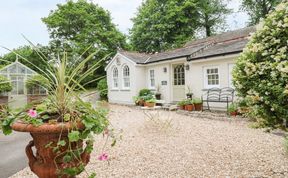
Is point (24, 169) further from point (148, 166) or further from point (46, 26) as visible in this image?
point (46, 26)

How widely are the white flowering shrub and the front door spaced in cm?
1072

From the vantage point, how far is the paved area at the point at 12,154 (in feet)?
14.9

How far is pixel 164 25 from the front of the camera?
1007 inches

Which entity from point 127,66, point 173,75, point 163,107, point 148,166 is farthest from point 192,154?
point 127,66

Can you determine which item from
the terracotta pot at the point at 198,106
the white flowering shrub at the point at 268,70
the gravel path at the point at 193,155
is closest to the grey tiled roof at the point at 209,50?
the terracotta pot at the point at 198,106

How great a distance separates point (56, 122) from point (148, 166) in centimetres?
246

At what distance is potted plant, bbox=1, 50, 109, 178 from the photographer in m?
2.29

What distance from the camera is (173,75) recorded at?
14.4 metres

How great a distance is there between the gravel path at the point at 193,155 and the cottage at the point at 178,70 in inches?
189

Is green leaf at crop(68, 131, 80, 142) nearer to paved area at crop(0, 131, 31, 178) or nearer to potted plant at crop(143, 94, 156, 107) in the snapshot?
paved area at crop(0, 131, 31, 178)

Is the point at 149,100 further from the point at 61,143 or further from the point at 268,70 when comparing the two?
the point at 61,143

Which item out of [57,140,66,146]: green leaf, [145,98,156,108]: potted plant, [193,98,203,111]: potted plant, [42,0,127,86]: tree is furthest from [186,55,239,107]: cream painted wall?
[42,0,127,86]: tree

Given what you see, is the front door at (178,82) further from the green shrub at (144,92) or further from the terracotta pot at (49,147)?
the terracotta pot at (49,147)

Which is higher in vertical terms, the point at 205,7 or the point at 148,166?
the point at 205,7
